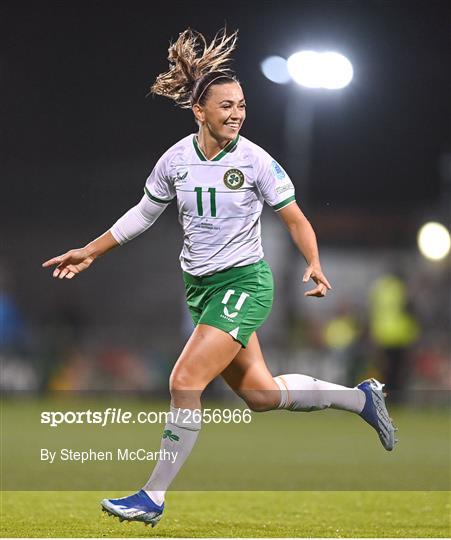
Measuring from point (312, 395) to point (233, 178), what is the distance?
3.94ft

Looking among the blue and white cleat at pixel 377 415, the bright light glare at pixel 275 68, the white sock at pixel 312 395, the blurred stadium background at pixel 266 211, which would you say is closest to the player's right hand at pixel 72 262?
the white sock at pixel 312 395

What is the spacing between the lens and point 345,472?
315 inches

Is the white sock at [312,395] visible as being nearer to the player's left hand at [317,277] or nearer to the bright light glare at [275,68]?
the player's left hand at [317,277]

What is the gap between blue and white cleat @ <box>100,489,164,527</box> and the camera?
5094mm

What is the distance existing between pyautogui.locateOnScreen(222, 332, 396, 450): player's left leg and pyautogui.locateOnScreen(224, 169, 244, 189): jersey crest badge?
74 centimetres

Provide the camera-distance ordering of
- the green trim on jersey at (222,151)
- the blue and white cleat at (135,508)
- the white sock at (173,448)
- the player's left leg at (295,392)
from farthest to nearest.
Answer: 1. the player's left leg at (295,392)
2. the green trim on jersey at (222,151)
3. the white sock at (173,448)
4. the blue and white cleat at (135,508)

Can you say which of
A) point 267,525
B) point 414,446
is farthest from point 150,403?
point 267,525

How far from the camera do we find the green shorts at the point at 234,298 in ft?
17.7

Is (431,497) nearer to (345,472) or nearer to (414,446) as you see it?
(345,472)

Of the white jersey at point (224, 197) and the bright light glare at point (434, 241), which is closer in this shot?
the white jersey at point (224, 197)

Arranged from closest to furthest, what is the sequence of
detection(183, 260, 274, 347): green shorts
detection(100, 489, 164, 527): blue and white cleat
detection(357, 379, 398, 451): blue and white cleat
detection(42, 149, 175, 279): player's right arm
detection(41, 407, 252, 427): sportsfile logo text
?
detection(100, 489, 164, 527): blue and white cleat < detection(183, 260, 274, 347): green shorts < detection(42, 149, 175, 279): player's right arm < detection(357, 379, 398, 451): blue and white cleat < detection(41, 407, 252, 427): sportsfile logo text

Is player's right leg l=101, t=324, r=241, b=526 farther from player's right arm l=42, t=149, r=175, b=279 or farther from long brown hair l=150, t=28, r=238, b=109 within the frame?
long brown hair l=150, t=28, r=238, b=109

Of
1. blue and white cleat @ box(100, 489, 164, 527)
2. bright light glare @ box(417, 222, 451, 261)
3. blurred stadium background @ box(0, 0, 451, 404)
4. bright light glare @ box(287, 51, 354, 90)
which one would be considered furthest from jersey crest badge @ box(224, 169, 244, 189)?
bright light glare @ box(417, 222, 451, 261)

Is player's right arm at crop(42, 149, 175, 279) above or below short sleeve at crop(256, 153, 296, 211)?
below
